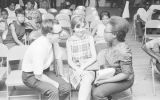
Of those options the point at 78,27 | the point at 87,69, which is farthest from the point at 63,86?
the point at 78,27

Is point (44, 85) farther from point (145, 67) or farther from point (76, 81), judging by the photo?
point (145, 67)

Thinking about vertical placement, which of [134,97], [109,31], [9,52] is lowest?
[134,97]

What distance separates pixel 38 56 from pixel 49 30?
1.09ft

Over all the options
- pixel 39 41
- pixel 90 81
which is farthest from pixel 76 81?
pixel 39 41

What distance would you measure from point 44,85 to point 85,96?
1.64 feet

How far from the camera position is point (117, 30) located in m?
3.69

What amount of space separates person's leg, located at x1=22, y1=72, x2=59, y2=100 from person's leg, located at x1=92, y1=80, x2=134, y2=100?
1.51 feet

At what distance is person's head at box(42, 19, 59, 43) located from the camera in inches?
154

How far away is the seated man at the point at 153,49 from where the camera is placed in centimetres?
450

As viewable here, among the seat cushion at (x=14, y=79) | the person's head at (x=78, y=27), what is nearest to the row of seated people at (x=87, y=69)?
the seat cushion at (x=14, y=79)

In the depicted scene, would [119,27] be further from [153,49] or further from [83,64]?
[153,49]

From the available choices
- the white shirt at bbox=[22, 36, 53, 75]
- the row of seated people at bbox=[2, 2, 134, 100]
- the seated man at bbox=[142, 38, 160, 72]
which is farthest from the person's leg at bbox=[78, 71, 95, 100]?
the seated man at bbox=[142, 38, 160, 72]

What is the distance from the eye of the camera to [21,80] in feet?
14.0

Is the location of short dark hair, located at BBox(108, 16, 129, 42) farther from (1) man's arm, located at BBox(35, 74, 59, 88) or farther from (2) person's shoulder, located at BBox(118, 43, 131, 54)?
(1) man's arm, located at BBox(35, 74, 59, 88)
